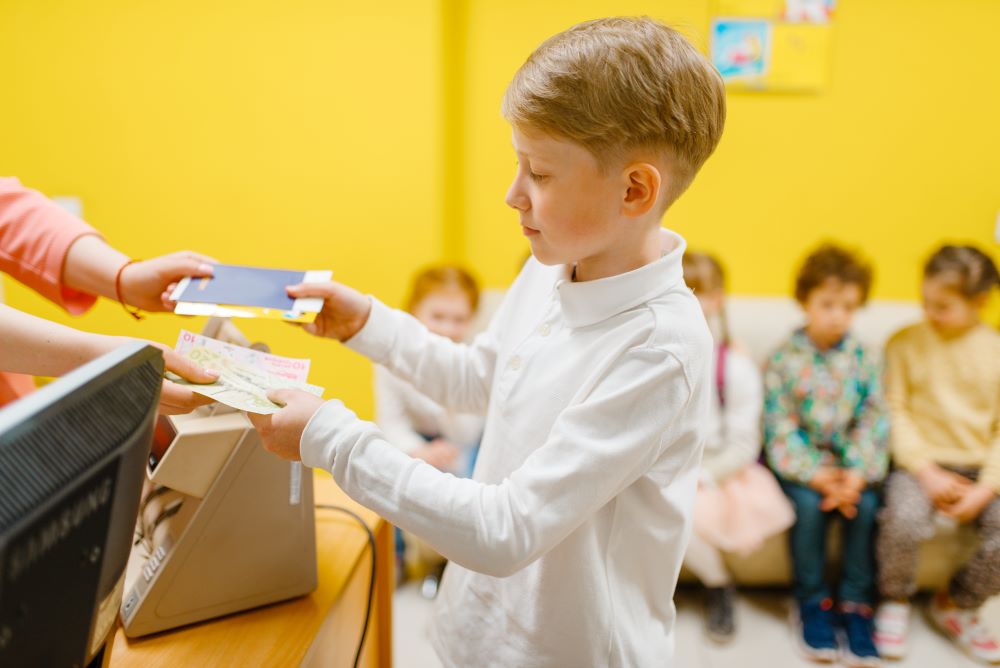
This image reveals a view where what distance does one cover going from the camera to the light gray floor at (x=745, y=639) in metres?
1.93

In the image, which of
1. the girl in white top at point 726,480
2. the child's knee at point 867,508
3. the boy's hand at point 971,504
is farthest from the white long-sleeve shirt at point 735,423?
the boy's hand at point 971,504

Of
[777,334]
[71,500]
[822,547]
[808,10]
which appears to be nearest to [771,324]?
[777,334]

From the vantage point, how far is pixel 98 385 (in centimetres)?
50

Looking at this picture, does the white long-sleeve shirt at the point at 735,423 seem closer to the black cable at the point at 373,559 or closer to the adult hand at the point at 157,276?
the black cable at the point at 373,559

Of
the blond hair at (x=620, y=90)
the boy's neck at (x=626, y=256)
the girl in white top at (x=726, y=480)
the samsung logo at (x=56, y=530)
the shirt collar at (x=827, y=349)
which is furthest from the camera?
the shirt collar at (x=827, y=349)

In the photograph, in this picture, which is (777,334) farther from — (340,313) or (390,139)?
(340,313)

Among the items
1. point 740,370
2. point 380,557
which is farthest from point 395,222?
point 380,557

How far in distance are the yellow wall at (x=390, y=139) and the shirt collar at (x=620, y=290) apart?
1641mm

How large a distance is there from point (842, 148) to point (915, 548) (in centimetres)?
142

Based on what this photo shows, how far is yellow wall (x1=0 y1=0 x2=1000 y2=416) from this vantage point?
7.68 feet

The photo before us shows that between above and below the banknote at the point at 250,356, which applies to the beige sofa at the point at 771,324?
below

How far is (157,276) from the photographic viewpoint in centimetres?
110

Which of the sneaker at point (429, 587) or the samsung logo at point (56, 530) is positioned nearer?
the samsung logo at point (56, 530)

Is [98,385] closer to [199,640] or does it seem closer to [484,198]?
[199,640]
